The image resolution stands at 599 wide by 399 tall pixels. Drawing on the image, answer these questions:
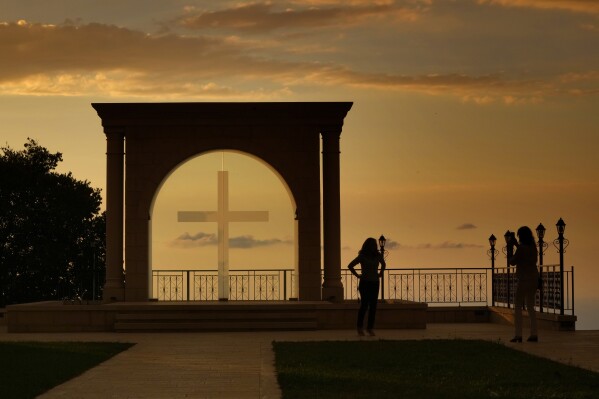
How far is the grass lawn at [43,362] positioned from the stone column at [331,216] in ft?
27.4

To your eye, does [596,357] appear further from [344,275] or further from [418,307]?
[344,275]

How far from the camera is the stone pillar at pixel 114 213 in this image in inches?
1105

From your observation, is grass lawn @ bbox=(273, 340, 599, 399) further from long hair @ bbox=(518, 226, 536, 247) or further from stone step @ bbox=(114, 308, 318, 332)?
stone step @ bbox=(114, 308, 318, 332)

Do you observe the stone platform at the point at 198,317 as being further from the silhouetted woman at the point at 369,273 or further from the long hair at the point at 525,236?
the long hair at the point at 525,236

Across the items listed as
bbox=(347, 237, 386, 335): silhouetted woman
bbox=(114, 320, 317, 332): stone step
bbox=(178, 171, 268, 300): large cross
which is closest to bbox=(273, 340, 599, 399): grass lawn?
bbox=(347, 237, 386, 335): silhouetted woman

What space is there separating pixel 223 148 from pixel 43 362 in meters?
11.9

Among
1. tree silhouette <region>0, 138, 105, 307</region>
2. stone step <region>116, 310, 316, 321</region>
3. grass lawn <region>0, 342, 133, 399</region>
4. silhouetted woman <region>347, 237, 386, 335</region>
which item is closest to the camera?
grass lawn <region>0, 342, 133, 399</region>

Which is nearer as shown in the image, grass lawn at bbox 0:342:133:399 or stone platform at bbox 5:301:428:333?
grass lawn at bbox 0:342:133:399

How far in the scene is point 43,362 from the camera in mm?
16875

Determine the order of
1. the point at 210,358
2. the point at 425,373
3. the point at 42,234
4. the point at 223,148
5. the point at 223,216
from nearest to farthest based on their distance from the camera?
the point at 425,373
the point at 210,358
the point at 223,148
the point at 223,216
the point at 42,234

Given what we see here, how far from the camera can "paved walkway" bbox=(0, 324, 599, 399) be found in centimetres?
1325

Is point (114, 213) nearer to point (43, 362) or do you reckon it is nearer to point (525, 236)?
point (43, 362)

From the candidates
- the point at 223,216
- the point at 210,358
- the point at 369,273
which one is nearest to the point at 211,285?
the point at 223,216

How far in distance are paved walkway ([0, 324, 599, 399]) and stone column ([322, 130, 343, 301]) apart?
9.49ft
